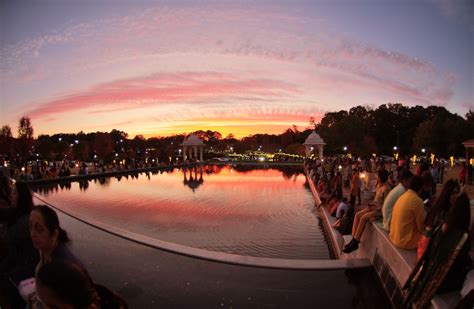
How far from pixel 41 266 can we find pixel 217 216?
11093 mm

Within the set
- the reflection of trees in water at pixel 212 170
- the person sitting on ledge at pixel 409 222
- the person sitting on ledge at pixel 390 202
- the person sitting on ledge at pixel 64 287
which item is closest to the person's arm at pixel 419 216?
the person sitting on ledge at pixel 409 222

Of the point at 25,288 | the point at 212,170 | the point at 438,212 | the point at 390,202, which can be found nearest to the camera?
the point at 25,288

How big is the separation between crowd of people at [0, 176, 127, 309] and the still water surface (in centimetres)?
576

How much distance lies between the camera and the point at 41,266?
147 cm

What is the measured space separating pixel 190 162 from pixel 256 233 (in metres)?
40.8

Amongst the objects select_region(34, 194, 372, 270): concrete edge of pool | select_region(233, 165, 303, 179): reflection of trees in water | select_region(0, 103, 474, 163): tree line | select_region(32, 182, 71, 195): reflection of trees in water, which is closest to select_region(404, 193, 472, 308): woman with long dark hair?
select_region(34, 194, 372, 270): concrete edge of pool

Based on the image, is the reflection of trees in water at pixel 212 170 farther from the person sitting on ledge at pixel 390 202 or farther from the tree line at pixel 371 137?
the person sitting on ledge at pixel 390 202

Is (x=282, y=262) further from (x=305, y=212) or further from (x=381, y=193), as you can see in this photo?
(x=305, y=212)

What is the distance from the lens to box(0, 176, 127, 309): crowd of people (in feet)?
4.66

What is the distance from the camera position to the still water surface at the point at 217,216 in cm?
879

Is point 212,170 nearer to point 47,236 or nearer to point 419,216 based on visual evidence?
point 419,216

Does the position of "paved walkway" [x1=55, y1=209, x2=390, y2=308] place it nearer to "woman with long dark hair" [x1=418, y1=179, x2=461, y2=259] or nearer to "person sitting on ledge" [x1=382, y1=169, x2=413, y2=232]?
"person sitting on ledge" [x1=382, y1=169, x2=413, y2=232]

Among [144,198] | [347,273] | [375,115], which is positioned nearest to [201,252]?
[347,273]

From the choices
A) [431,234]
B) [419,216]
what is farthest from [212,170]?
[431,234]
